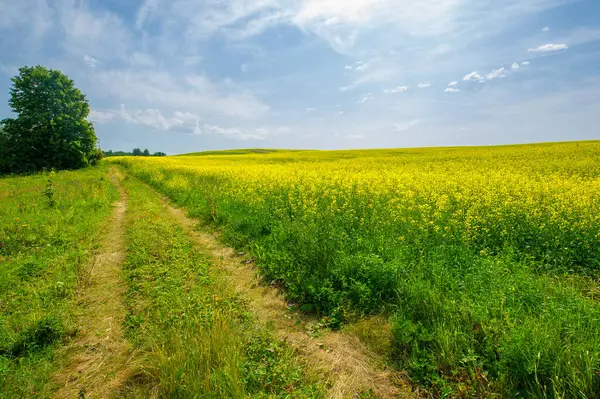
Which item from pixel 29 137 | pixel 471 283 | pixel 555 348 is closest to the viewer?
pixel 555 348

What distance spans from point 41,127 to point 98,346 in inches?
1383

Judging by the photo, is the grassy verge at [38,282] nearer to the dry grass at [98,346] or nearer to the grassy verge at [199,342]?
the dry grass at [98,346]

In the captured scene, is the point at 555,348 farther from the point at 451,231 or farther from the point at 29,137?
the point at 29,137

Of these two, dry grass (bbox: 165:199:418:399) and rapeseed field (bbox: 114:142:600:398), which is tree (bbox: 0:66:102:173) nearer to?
rapeseed field (bbox: 114:142:600:398)

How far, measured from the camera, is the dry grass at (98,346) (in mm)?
2963

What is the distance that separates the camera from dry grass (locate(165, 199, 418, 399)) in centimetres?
286

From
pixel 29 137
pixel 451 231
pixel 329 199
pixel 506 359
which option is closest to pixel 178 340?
pixel 506 359

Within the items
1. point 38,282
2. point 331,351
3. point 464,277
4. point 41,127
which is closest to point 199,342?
point 331,351

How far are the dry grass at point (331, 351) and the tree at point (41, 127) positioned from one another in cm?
3423

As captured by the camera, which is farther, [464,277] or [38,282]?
[38,282]

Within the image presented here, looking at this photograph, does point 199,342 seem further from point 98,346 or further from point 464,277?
point 464,277

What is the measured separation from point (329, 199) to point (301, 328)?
19.1 ft

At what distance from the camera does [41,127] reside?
27.6 m

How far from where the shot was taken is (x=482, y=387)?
2.61 meters
